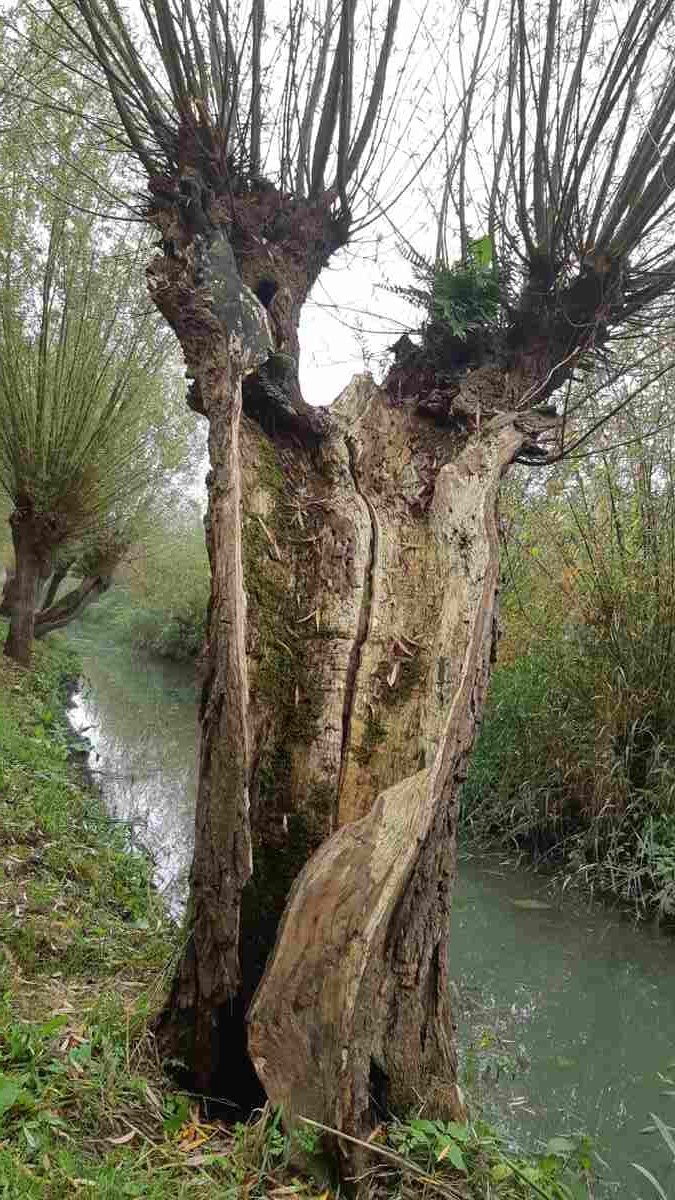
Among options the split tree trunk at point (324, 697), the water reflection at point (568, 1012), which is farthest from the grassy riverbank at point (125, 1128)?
the water reflection at point (568, 1012)

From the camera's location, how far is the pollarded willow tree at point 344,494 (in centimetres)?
226

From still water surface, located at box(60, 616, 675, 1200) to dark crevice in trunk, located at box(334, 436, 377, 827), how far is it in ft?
5.16

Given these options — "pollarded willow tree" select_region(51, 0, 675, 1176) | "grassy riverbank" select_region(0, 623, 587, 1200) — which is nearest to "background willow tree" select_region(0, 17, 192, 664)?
"pollarded willow tree" select_region(51, 0, 675, 1176)

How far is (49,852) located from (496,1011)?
268 cm

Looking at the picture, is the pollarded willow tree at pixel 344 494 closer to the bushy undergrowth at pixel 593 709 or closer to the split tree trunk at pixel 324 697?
the split tree trunk at pixel 324 697

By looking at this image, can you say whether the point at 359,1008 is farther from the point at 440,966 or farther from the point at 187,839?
the point at 187,839

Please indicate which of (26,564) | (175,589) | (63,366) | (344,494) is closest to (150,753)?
(26,564)

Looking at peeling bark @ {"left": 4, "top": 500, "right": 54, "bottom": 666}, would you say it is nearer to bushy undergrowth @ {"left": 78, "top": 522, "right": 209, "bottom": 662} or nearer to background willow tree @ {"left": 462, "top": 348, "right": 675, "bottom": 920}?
background willow tree @ {"left": 462, "top": 348, "right": 675, "bottom": 920}

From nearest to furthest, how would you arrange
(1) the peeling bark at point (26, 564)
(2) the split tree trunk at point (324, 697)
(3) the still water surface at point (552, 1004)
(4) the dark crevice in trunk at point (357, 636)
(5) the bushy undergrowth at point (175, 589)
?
(2) the split tree trunk at point (324, 697)
(4) the dark crevice in trunk at point (357, 636)
(3) the still water surface at point (552, 1004)
(1) the peeling bark at point (26, 564)
(5) the bushy undergrowth at point (175, 589)

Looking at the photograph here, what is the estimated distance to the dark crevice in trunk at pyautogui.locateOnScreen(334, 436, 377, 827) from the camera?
2.54m

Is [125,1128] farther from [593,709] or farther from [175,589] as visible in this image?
[175,589]

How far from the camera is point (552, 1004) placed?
4.80 metres

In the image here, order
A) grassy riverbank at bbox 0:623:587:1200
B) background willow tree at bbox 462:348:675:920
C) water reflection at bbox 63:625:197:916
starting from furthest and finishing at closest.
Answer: water reflection at bbox 63:625:197:916
background willow tree at bbox 462:348:675:920
grassy riverbank at bbox 0:623:587:1200

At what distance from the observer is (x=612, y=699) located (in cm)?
666
